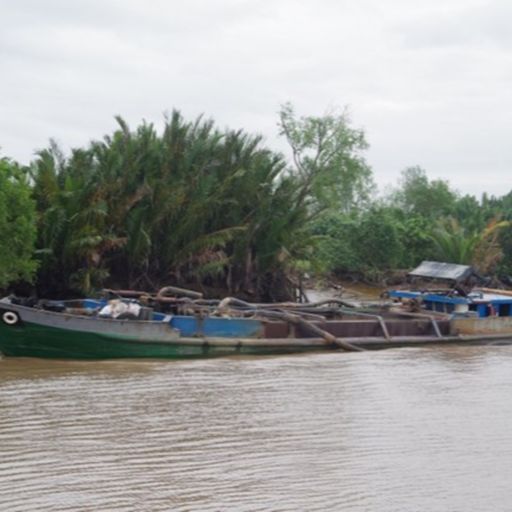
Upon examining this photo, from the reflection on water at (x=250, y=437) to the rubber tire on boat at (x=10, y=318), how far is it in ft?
3.34

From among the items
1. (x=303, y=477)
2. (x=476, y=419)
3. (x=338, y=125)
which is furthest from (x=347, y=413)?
(x=338, y=125)

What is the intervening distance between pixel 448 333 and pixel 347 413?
1029 cm

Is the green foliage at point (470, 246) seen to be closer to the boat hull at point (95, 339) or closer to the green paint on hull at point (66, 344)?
the boat hull at point (95, 339)

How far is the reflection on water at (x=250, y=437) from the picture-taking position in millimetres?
9820

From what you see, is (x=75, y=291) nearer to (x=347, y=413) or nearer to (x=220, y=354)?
(x=220, y=354)

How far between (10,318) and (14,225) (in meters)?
2.37

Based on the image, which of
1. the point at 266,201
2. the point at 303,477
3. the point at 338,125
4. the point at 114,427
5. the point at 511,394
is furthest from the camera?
the point at 338,125

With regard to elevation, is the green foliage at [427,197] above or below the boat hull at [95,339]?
above

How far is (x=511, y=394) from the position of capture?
54.1 feet

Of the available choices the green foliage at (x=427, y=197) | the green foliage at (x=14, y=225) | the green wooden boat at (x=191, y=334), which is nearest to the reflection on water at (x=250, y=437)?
the green wooden boat at (x=191, y=334)

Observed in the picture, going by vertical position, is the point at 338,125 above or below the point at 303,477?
above

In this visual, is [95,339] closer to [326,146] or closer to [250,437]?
[250,437]

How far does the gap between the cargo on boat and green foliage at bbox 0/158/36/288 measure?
2.64ft

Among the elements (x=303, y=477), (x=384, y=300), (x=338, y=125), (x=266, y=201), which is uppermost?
(x=338, y=125)
